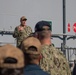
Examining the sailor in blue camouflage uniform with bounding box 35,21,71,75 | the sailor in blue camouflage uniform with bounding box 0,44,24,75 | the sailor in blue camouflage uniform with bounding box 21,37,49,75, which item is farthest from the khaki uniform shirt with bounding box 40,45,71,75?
the sailor in blue camouflage uniform with bounding box 0,44,24,75

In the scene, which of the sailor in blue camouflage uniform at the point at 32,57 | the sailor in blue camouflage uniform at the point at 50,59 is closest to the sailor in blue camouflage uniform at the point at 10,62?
the sailor in blue camouflage uniform at the point at 32,57

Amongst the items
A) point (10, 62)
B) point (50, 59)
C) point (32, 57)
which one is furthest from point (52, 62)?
point (10, 62)

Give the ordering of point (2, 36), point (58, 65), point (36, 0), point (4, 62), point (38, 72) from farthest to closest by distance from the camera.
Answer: point (36, 0)
point (2, 36)
point (58, 65)
point (38, 72)
point (4, 62)

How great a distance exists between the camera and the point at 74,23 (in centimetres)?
1611

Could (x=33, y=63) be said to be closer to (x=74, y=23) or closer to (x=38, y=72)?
(x=38, y=72)

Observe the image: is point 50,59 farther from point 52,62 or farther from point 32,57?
point 32,57

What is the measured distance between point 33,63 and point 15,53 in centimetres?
96

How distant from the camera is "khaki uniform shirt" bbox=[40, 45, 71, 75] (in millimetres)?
4828

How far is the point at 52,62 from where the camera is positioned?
16.0ft

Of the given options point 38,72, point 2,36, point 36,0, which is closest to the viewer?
point 38,72

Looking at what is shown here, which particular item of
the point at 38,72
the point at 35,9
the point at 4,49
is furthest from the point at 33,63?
the point at 35,9

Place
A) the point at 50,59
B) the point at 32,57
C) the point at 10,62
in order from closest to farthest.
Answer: the point at 10,62
the point at 32,57
the point at 50,59

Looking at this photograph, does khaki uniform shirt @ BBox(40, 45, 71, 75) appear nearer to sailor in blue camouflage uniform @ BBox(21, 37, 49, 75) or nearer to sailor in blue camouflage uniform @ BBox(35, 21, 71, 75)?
sailor in blue camouflage uniform @ BBox(35, 21, 71, 75)

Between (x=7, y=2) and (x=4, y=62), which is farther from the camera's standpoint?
(x=7, y=2)
